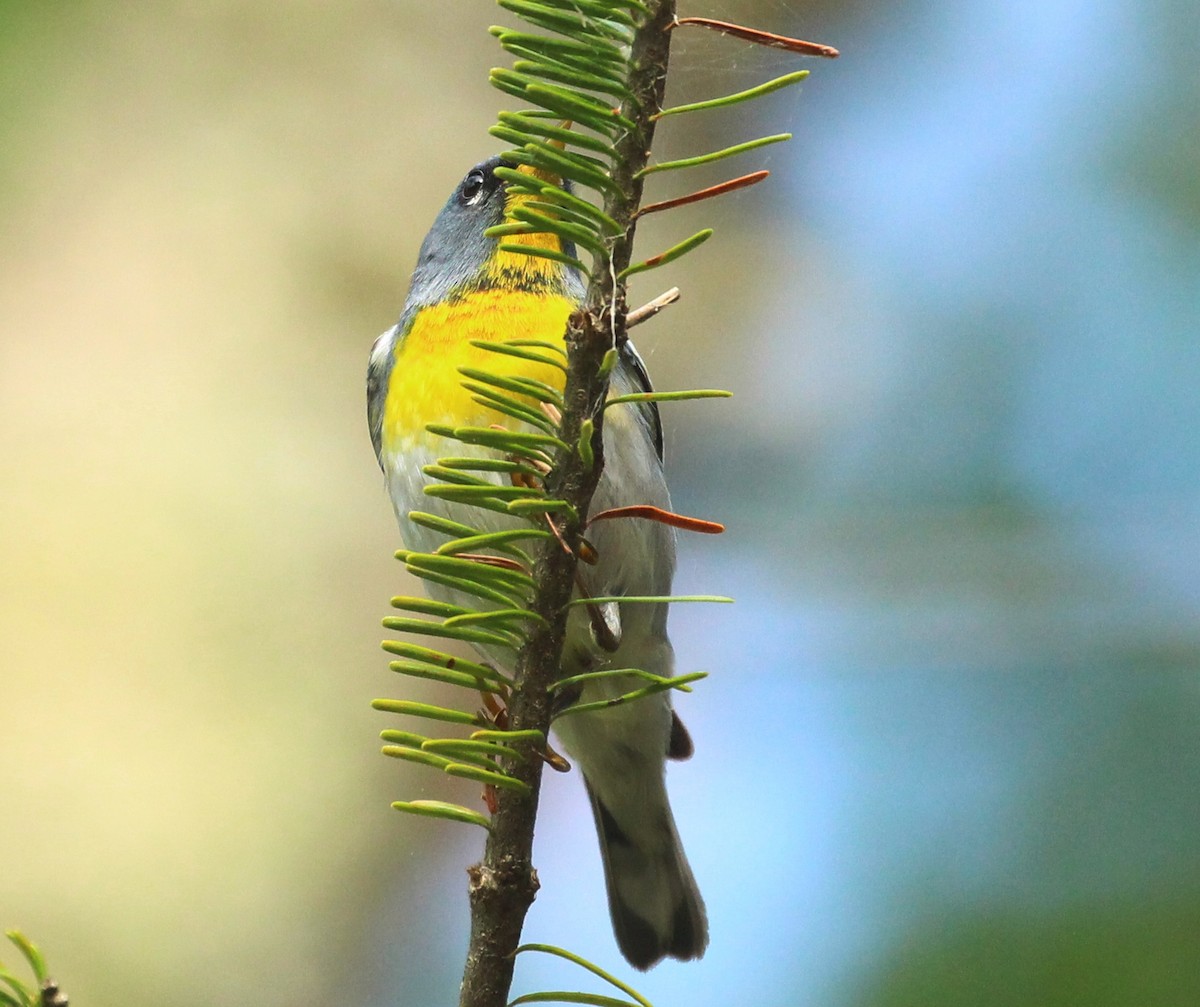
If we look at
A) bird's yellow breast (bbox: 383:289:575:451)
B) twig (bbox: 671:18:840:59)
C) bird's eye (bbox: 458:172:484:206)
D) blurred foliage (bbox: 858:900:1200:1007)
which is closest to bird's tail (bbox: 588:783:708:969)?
blurred foliage (bbox: 858:900:1200:1007)

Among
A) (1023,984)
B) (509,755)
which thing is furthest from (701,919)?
(509,755)

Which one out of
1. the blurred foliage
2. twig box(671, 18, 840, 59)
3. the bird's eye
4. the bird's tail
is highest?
the bird's eye

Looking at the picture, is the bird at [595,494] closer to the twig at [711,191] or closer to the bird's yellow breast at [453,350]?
the bird's yellow breast at [453,350]

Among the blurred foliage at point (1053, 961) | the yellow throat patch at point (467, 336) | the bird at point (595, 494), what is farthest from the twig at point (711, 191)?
the blurred foliage at point (1053, 961)

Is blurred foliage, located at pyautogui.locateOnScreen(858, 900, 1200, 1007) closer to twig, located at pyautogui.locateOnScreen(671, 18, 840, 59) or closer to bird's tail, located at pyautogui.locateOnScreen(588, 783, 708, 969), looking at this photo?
bird's tail, located at pyautogui.locateOnScreen(588, 783, 708, 969)

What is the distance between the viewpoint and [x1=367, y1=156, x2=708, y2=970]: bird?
5.65 ft

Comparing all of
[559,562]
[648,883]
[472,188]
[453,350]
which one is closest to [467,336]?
[453,350]

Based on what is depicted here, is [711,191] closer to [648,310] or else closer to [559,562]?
[648,310]

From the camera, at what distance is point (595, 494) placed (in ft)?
5.32

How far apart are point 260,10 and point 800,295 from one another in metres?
2.00

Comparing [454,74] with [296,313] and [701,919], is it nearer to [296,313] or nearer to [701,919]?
[296,313]

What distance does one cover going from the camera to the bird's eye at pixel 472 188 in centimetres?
214

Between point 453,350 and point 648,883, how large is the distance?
113 cm

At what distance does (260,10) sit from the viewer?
12.2ft
